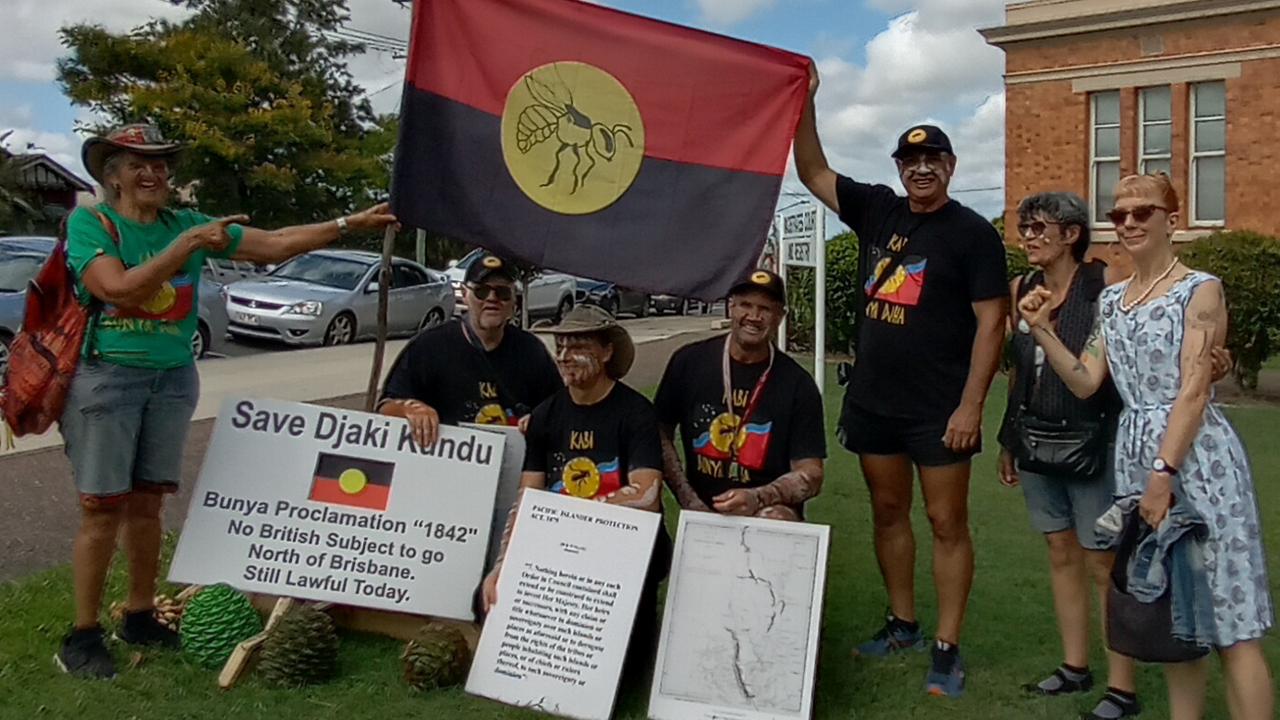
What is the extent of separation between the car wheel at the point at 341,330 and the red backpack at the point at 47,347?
1318 centimetres

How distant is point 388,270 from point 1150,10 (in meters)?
16.9

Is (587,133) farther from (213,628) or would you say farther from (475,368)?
(213,628)

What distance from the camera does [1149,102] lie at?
61.4 feet

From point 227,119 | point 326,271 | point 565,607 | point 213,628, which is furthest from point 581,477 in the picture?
point 227,119

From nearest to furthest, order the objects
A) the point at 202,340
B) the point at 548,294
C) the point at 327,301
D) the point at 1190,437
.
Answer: the point at 1190,437 → the point at 202,340 → the point at 327,301 → the point at 548,294

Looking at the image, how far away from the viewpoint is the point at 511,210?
458 centimetres

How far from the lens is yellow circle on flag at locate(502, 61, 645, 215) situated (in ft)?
15.0

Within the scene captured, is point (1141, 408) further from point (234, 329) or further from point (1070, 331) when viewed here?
point (234, 329)

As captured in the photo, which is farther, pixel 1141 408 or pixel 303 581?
pixel 303 581

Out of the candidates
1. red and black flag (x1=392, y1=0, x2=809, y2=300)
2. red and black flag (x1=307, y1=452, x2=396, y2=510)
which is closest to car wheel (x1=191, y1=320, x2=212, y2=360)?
red and black flag (x1=307, y1=452, x2=396, y2=510)

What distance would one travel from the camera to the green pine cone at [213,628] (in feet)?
14.4

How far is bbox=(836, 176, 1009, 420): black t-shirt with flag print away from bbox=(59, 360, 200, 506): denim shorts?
259cm

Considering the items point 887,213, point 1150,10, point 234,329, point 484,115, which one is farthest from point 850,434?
point 1150,10

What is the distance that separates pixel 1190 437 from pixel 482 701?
2472 mm
